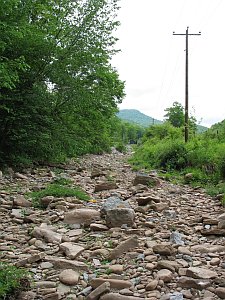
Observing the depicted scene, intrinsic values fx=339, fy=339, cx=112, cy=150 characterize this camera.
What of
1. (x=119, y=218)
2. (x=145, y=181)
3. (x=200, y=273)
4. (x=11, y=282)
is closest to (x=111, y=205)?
(x=119, y=218)

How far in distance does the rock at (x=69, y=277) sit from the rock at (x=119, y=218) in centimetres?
182

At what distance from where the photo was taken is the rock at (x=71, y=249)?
13.9ft

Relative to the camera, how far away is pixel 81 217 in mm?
5805

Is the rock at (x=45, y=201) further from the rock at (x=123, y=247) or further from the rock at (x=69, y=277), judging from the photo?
the rock at (x=69, y=277)

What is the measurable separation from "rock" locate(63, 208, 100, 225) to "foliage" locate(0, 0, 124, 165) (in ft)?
16.4

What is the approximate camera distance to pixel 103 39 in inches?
523

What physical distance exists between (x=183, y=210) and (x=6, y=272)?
4324 millimetres

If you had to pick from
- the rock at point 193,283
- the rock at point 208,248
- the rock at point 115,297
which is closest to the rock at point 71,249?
the rock at point 115,297

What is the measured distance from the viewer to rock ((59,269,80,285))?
3.53 m

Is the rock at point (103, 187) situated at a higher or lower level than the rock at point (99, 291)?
higher

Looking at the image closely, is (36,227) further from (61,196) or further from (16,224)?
(61,196)

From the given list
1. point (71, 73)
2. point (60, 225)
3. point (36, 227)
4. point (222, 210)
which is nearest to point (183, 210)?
point (222, 210)

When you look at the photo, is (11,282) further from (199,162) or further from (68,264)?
(199,162)

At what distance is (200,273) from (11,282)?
1.94m
